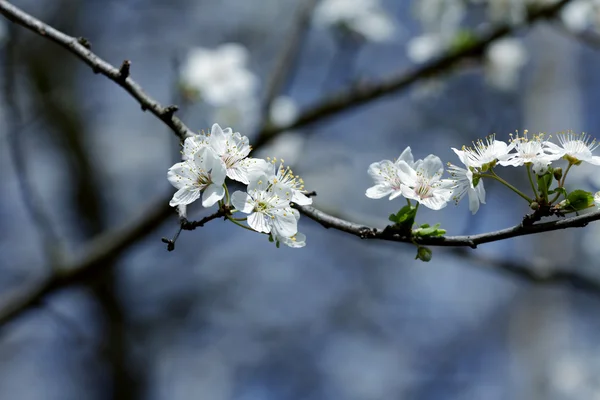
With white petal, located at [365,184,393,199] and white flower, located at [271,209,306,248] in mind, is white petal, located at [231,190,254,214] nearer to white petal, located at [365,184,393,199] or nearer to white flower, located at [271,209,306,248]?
white flower, located at [271,209,306,248]

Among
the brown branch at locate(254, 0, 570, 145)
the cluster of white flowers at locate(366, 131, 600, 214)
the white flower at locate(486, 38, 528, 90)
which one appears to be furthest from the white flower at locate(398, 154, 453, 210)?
the white flower at locate(486, 38, 528, 90)

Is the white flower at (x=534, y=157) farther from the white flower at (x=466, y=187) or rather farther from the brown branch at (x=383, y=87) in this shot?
the brown branch at (x=383, y=87)

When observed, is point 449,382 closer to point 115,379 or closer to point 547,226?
point 115,379

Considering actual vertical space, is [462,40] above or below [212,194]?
above

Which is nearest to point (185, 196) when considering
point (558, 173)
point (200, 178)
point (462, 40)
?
point (200, 178)

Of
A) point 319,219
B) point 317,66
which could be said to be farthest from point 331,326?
point 319,219

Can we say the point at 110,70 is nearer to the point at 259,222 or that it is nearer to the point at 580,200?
the point at 259,222
